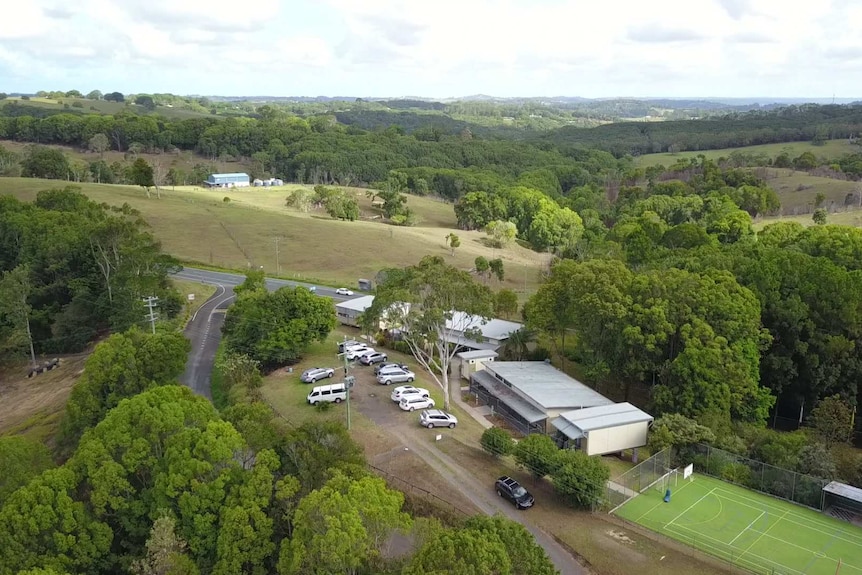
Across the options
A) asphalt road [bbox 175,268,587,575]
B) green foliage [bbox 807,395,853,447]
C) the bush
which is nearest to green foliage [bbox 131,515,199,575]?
asphalt road [bbox 175,268,587,575]

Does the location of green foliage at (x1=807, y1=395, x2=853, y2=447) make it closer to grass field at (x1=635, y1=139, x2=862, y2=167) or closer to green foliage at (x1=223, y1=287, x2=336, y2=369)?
green foliage at (x1=223, y1=287, x2=336, y2=369)

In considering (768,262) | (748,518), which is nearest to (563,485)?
(748,518)

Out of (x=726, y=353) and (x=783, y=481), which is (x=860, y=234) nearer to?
(x=726, y=353)

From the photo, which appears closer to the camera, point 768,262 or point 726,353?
point 726,353

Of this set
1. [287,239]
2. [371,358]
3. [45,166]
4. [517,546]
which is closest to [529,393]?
[371,358]

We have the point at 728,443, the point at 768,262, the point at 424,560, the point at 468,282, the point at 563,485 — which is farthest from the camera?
the point at 768,262

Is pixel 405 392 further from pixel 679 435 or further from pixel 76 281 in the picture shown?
pixel 76 281

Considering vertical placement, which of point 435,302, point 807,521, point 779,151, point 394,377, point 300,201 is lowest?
point 807,521
